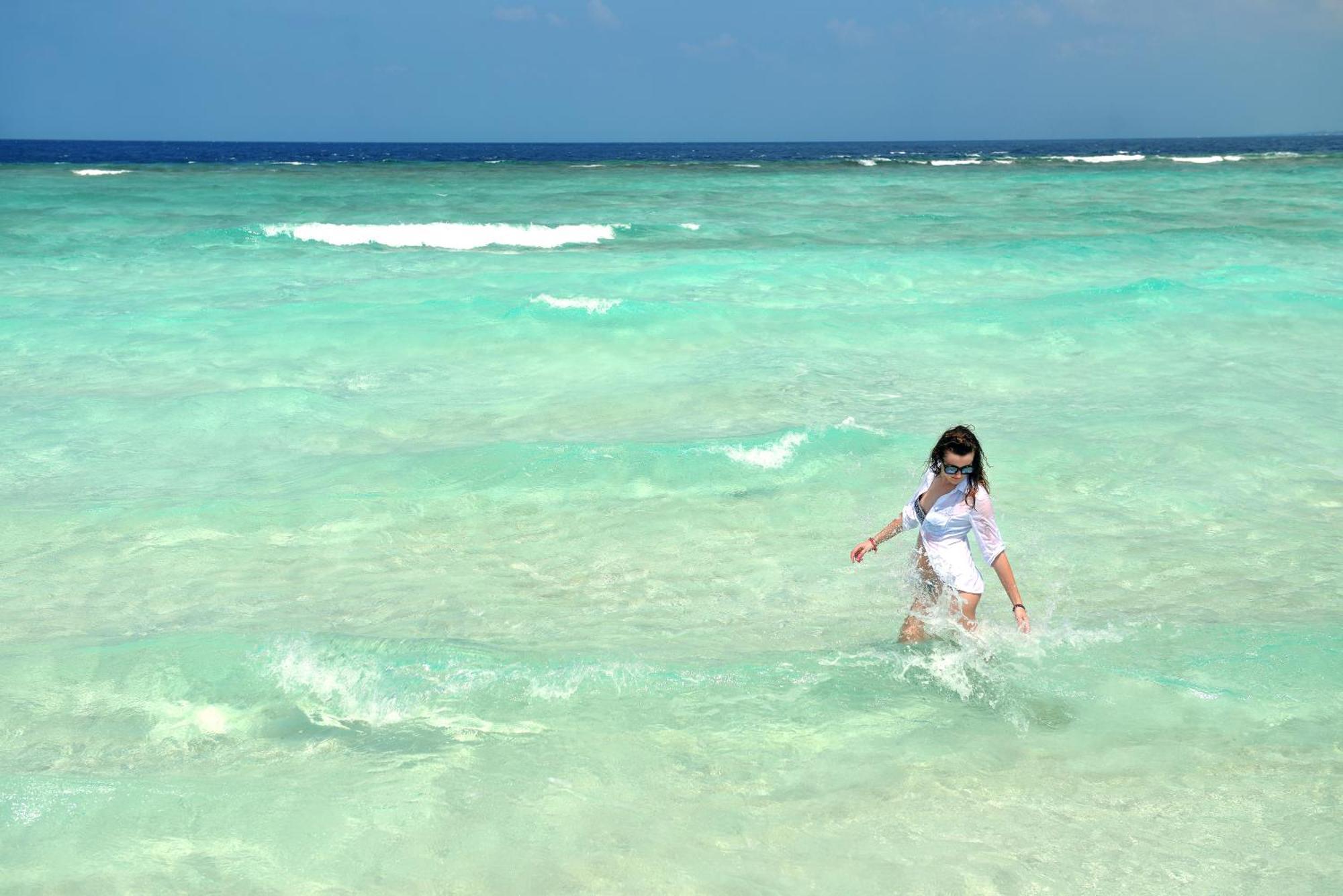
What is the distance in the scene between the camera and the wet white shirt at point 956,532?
217 inches

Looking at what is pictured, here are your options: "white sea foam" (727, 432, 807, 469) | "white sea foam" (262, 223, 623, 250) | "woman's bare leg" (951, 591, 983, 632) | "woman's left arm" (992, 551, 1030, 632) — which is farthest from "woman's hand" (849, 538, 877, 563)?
Answer: "white sea foam" (262, 223, 623, 250)

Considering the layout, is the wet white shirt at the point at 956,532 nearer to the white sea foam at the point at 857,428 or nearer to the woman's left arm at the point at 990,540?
the woman's left arm at the point at 990,540

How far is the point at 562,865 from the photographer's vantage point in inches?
167

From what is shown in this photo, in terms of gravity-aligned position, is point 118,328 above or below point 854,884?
above

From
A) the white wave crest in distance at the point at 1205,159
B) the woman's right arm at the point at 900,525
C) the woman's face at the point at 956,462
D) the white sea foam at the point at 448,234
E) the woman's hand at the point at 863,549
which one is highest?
the white wave crest in distance at the point at 1205,159

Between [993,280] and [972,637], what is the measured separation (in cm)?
1531

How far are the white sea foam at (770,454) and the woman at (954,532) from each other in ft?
10.8

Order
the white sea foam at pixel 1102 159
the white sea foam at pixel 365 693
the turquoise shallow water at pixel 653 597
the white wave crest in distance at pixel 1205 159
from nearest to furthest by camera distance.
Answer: the turquoise shallow water at pixel 653 597 → the white sea foam at pixel 365 693 → the white wave crest in distance at pixel 1205 159 → the white sea foam at pixel 1102 159

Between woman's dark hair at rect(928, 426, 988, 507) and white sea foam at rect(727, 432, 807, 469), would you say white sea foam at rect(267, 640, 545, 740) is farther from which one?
white sea foam at rect(727, 432, 807, 469)

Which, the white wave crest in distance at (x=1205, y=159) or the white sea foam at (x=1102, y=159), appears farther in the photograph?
the white sea foam at (x=1102, y=159)

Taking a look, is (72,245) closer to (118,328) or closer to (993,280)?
(118,328)

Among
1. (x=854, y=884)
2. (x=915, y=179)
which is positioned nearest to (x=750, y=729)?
(x=854, y=884)

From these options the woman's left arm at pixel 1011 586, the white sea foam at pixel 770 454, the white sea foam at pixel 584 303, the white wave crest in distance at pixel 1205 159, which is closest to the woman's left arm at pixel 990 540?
the woman's left arm at pixel 1011 586

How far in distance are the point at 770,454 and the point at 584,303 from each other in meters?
7.28
